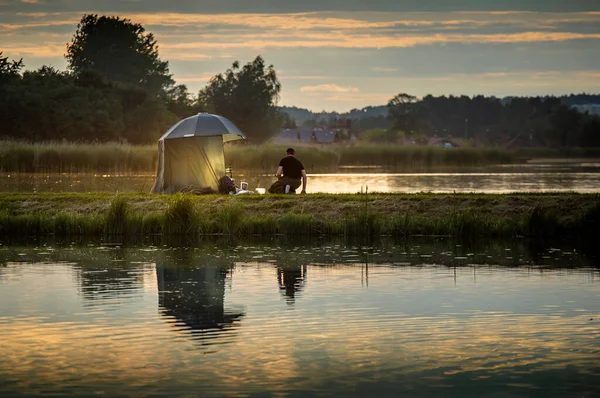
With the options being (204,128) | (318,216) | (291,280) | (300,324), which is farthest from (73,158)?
(300,324)

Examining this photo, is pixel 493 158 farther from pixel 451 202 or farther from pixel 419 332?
pixel 419 332

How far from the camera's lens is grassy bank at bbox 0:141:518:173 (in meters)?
54.6

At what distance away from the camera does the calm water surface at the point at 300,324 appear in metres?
10.3

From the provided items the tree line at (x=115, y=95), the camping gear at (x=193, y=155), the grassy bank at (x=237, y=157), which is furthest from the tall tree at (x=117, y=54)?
the camping gear at (x=193, y=155)

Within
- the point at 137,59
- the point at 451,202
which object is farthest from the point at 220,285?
the point at 137,59

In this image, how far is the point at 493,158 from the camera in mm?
81375

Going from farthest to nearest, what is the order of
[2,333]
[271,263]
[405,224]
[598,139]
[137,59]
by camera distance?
[598,139] < [137,59] < [405,224] < [271,263] < [2,333]

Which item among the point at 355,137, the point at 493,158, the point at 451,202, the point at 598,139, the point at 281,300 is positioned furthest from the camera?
the point at 355,137

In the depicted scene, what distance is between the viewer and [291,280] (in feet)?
56.1

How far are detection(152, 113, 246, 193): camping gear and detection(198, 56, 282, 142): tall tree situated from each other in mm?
80226

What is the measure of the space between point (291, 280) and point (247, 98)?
318 ft

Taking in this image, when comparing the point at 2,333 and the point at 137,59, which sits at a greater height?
the point at 137,59

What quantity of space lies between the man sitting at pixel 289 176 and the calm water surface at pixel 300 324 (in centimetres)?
818

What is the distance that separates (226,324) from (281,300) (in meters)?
1.93
